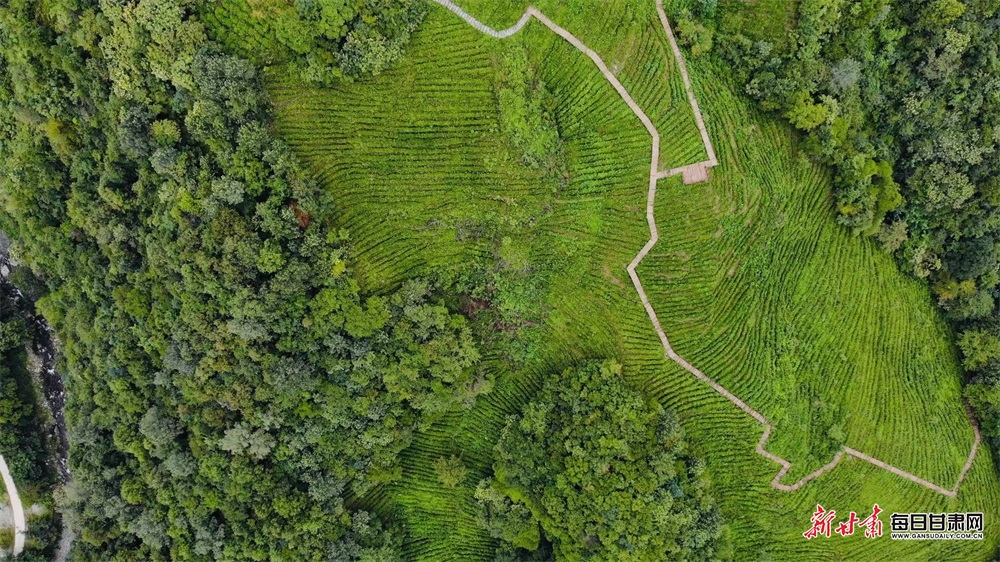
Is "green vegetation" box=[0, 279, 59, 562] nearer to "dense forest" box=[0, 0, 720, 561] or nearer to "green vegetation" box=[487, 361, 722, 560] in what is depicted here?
"dense forest" box=[0, 0, 720, 561]

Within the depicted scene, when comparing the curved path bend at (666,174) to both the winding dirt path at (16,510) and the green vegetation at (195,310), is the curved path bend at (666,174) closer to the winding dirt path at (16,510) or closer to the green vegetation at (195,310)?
the green vegetation at (195,310)

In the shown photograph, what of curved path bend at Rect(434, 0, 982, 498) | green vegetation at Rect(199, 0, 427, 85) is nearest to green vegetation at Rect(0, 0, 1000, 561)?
→ green vegetation at Rect(199, 0, 427, 85)

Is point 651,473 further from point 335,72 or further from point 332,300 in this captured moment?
point 335,72

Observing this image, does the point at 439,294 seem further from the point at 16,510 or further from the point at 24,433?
the point at 16,510

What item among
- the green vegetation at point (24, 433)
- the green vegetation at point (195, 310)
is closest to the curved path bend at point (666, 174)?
the green vegetation at point (195, 310)

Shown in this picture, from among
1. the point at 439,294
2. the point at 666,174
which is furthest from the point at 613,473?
the point at 666,174

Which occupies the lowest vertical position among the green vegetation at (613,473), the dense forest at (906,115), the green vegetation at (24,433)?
the green vegetation at (613,473)
